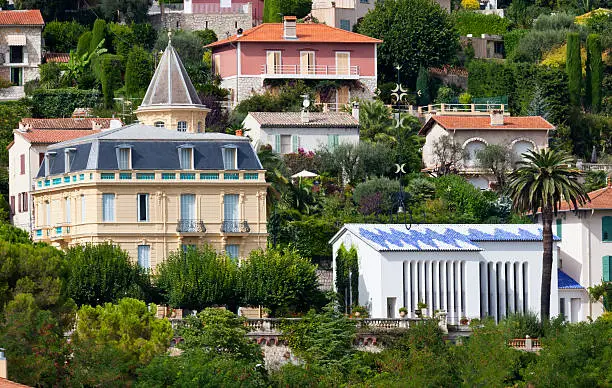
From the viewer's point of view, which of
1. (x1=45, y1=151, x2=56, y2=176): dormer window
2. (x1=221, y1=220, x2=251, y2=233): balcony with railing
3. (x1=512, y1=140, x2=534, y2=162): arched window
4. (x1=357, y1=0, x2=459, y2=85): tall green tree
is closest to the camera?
(x1=221, y1=220, x2=251, y2=233): balcony with railing

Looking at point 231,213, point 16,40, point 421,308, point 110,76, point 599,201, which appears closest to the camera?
point 421,308

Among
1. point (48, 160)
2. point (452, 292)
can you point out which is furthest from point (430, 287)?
point (48, 160)

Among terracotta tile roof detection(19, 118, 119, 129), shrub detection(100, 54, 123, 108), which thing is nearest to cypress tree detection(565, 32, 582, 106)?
shrub detection(100, 54, 123, 108)

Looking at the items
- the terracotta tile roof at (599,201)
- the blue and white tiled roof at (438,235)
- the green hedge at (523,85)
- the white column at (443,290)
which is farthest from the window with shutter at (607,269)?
the green hedge at (523,85)

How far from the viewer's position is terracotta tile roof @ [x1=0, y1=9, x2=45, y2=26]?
418ft

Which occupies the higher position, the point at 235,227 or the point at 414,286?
the point at 235,227

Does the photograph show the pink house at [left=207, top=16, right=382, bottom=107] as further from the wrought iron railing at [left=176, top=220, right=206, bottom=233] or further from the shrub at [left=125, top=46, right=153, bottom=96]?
the wrought iron railing at [left=176, top=220, right=206, bottom=233]

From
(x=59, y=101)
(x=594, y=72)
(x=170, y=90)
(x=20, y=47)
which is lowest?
(x=59, y=101)

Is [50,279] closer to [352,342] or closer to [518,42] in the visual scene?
[352,342]

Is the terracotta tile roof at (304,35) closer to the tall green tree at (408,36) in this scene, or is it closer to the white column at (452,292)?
the tall green tree at (408,36)

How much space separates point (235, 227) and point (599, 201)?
1757cm

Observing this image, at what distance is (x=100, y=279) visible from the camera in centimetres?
8850

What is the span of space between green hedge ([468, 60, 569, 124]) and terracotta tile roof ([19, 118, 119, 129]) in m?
27.1

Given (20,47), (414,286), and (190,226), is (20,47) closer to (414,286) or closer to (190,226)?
(190,226)
